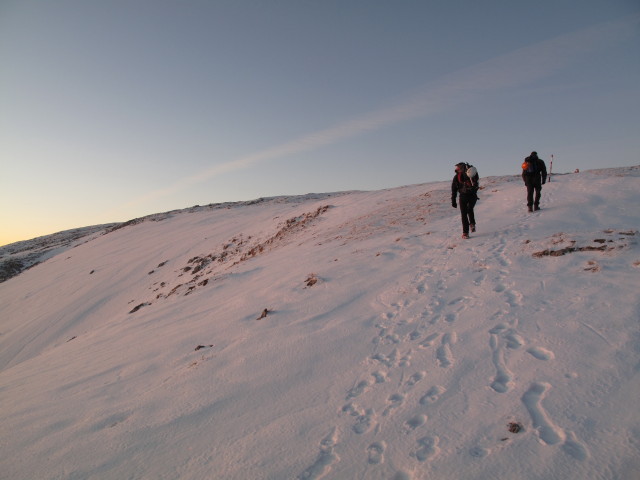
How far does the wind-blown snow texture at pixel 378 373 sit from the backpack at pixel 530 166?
133 cm

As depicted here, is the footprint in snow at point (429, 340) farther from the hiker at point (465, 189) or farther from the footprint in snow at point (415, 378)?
the hiker at point (465, 189)

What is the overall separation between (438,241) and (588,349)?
17.5 ft

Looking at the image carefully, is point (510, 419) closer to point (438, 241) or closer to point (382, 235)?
point (438, 241)

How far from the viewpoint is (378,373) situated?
154 inches

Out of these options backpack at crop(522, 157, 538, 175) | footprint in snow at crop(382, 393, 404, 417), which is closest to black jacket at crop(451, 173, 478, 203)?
backpack at crop(522, 157, 538, 175)

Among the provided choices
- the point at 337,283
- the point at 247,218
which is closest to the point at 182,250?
the point at 247,218

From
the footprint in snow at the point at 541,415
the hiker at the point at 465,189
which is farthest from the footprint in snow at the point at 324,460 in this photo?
the hiker at the point at 465,189

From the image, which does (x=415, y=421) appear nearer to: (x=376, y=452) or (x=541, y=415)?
(x=376, y=452)

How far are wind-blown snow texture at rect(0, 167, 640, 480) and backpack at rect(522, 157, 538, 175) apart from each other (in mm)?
1328

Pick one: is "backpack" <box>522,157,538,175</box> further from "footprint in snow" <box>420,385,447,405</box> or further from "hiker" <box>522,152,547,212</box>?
"footprint in snow" <box>420,385,447,405</box>

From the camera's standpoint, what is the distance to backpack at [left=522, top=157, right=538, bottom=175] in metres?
9.71

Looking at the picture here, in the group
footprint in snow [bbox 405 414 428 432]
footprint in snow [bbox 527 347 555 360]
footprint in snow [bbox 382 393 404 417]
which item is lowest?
footprint in snow [bbox 405 414 428 432]

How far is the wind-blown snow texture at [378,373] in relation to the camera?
2.76 metres

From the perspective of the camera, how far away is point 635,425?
2564mm
